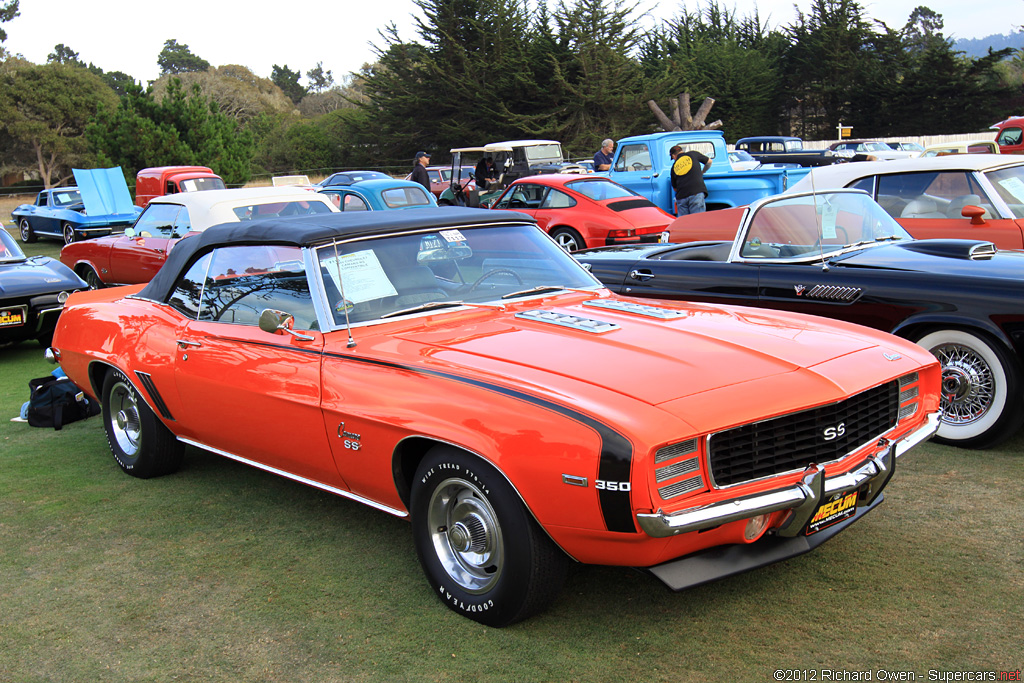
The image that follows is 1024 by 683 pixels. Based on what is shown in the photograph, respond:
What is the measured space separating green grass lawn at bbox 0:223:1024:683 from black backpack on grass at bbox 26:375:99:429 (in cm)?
182

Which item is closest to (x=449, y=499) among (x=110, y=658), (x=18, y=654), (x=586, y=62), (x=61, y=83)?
(x=110, y=658)

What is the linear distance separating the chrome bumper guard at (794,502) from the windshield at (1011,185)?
4.96 m

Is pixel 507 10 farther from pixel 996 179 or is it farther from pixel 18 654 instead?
pixel 18 654

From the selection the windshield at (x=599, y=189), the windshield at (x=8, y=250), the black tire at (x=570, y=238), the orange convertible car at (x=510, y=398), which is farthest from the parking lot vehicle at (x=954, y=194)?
the windshield at (x=8, y=250)

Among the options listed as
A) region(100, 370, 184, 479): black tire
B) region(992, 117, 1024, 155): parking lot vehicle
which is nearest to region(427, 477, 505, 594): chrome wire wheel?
region(100, 370, 184, 479): black tire

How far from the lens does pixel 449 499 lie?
3318 mm

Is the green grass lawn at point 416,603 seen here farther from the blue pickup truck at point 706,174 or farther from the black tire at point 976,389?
the blue pickup truck at point 706,174

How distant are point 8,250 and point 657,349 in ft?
28.7

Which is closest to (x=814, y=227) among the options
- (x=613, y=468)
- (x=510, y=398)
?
(x=510, y=398)

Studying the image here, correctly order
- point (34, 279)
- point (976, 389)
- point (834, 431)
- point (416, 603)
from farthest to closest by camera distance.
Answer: point (34, 279), point (976, 389), point (416, 603), point (834, 431)

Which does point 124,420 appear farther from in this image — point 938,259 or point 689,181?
point 689,181

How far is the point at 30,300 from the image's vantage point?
855cm

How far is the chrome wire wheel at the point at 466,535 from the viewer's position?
314 cm

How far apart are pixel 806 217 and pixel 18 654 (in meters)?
5.21
